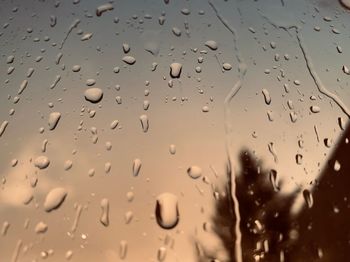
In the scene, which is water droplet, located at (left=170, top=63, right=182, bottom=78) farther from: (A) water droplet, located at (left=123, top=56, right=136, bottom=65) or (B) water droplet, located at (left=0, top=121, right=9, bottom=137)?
(B) water droplet, located at (left=0, top=121, right=9, bottom=137)

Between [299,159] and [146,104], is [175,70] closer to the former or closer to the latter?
[146,104]

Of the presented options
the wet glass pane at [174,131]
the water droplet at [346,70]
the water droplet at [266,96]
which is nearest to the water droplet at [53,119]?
the wet glass pane at [174,131]

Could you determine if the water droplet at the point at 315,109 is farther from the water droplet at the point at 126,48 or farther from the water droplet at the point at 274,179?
the water droplet at the point at 126,48

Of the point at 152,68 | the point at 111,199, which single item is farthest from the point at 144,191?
the point at 152,68

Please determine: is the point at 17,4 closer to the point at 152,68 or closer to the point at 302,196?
the point at 152,68

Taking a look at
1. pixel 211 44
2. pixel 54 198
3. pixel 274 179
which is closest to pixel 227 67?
pixel 211 44

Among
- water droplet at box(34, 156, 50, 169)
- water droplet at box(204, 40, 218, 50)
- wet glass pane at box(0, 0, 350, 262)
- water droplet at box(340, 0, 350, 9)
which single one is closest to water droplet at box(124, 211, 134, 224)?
wet glass pane at box(0, 0, 350, 262)
